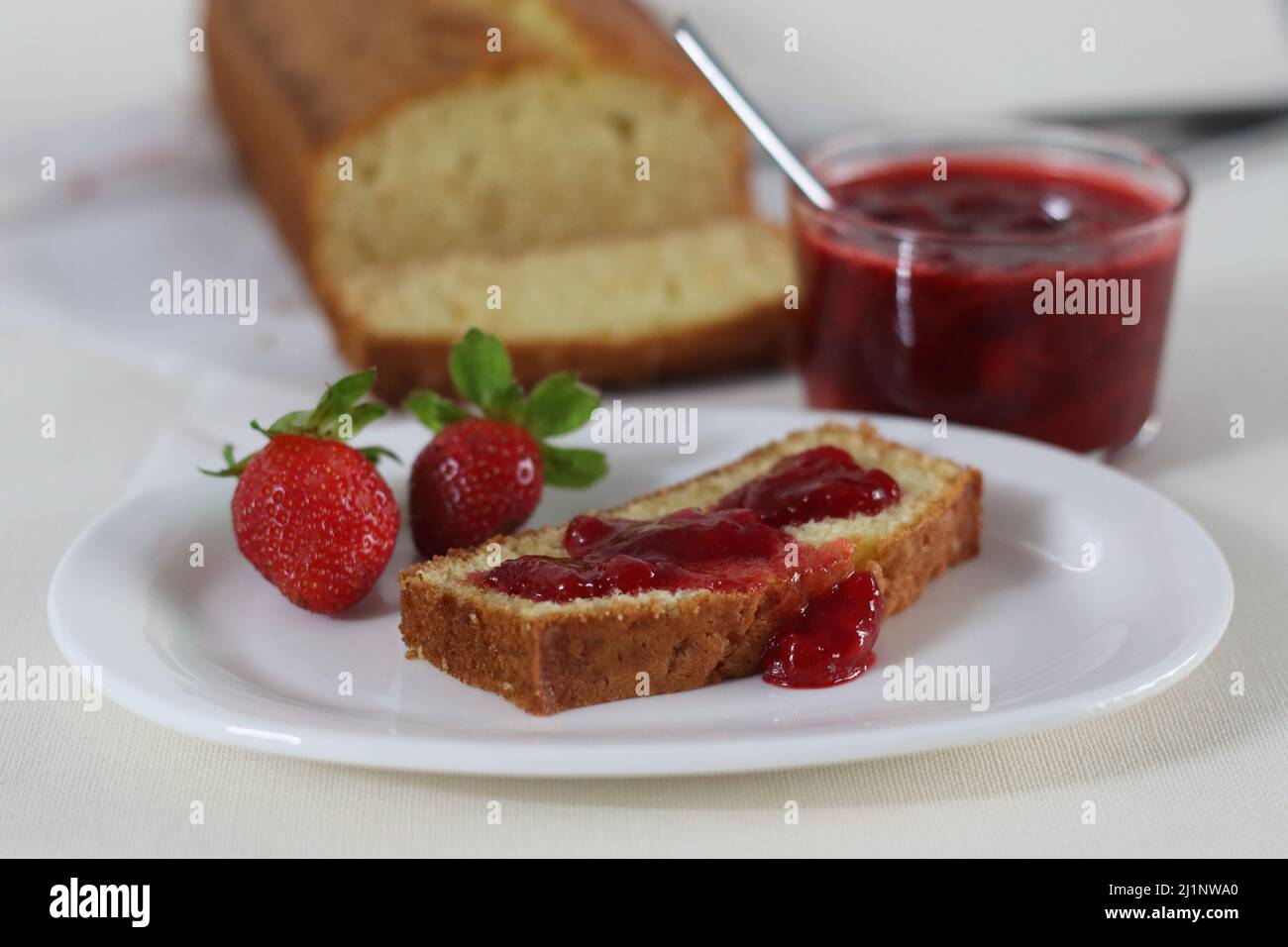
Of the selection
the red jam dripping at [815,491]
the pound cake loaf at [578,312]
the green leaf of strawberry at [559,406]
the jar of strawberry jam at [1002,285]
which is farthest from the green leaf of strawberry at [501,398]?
the pound cake loaf at [578,312]

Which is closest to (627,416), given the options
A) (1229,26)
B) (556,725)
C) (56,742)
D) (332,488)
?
(332,488)

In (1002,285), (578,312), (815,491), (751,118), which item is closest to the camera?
(815,491)

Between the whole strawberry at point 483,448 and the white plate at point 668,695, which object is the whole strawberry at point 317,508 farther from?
the whole strawberry at point 483,448

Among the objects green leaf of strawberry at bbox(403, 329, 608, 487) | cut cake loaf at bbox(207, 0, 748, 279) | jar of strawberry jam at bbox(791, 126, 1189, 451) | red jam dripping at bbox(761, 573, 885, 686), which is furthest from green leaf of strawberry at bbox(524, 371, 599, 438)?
cut cake loaf at bbox(207, 0, 748, 279)

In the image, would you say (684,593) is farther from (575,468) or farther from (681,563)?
(575,468)

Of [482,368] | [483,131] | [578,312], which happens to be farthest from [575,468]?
[483,131]
